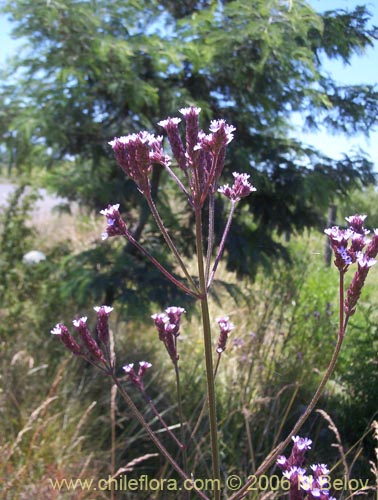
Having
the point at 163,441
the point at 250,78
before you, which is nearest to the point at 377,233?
the point at 163,441

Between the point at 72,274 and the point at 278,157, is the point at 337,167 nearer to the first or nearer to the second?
the point at 278,157

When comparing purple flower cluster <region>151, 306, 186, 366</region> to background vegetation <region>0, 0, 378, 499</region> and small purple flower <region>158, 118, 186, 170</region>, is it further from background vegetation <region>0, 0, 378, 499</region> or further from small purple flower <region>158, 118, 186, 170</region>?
background vegetation <region>0, 0, 378, 499</region>

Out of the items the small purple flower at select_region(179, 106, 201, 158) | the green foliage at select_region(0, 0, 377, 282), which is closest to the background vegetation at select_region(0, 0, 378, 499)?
the green foliage at select_region(0, 0, 377, 282)

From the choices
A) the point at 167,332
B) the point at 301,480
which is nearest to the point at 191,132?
the point at 167,332

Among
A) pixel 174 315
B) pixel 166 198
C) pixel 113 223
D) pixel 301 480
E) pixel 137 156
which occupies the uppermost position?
pixel 137 156

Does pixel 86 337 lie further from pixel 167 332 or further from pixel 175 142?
pixel 175 142

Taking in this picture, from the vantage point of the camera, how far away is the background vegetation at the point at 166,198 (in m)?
3.23

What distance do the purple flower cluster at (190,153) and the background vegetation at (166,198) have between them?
1.97 meters

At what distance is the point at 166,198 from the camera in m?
4.33

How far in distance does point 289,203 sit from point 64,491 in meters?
2.55

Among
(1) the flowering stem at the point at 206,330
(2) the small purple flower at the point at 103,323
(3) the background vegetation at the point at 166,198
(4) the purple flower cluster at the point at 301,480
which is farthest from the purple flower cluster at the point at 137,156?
(3) the background vegetation at the point at 166,198

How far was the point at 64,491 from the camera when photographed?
255 centimetres

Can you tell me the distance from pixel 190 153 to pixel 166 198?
3148 mm

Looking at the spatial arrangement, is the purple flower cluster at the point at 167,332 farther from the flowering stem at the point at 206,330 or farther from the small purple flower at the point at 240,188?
the small purple flower at the point at 240,188
